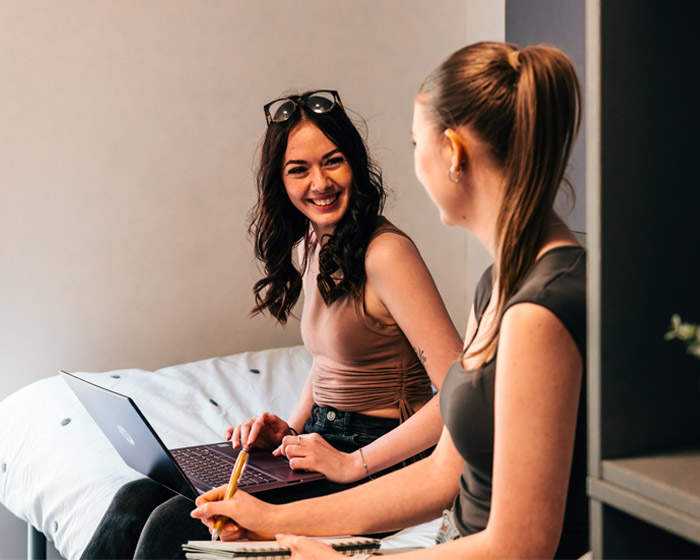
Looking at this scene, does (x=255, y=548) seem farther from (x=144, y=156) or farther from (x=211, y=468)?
(x=144, y=156)

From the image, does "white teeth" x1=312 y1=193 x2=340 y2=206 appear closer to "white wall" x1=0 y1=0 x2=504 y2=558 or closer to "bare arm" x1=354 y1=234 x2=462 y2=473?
"bare arm" x1=354 y1=234 x2=462 y2=473

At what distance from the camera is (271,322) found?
3.06 metres

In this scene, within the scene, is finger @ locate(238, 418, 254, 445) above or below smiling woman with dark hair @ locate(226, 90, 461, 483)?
below

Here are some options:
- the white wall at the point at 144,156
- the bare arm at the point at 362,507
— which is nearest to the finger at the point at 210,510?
the bare arm at the point at 362,507

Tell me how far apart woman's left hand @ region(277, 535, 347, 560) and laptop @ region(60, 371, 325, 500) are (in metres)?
0.25

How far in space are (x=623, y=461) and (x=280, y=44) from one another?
8.48 feet

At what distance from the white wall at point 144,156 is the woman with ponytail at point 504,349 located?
1.73 metres

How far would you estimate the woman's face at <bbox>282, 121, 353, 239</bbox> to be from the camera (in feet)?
5.44

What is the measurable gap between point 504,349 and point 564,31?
2.28 meters

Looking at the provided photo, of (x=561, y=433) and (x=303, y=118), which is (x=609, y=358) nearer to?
(x=561, y=433)

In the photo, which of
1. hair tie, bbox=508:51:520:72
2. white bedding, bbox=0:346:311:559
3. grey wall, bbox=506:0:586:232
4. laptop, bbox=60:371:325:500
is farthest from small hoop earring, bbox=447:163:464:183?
grey wall, bbox=506:0:586:232

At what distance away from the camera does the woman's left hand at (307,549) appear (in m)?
1.02

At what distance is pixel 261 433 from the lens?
5.16 feet

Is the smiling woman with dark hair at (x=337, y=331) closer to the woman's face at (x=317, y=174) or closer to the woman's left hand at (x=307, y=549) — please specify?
the woman's face at (x=317, y=174)
